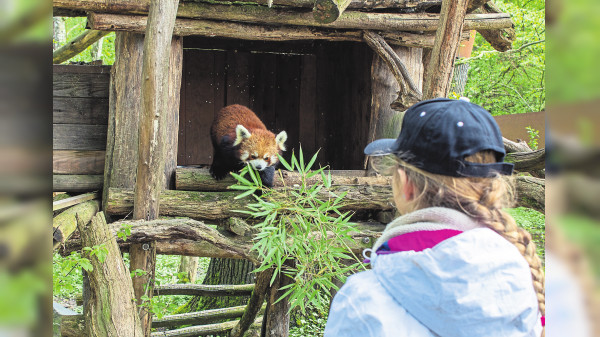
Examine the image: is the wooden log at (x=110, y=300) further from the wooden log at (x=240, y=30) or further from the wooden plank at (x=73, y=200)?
the wooden log at (x=240, y=30)

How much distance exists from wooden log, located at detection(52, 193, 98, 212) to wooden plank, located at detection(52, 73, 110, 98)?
2.90 feet

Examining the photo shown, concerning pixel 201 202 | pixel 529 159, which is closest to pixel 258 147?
pixel 201 202

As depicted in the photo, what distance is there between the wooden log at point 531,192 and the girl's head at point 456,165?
2.11 m

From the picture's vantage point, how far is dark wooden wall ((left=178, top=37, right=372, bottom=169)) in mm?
6691

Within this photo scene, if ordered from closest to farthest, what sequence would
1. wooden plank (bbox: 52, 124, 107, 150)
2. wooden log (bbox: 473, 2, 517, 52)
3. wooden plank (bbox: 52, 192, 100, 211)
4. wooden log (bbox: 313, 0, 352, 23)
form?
wooden log (bbox: 313, 0, 352, 23), wooden plank (bbox: 52, 192, 100, 211), wooden plank (bbox: 52, 124, 107, 150), wooden log (bbox: 473, 2, 517, 52)

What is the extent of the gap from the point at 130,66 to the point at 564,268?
4265 millimetres

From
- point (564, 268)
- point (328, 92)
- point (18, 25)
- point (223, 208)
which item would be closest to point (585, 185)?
point (564, 268)

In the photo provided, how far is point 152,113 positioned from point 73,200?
1163mm

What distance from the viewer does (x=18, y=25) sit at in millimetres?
351

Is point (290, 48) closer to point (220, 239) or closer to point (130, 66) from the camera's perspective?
point (130, 66)

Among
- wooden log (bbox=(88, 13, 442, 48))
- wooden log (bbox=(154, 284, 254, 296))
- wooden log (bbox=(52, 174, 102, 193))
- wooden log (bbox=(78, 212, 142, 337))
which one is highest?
wooden log (bbox=(88, 13, 442, 48))

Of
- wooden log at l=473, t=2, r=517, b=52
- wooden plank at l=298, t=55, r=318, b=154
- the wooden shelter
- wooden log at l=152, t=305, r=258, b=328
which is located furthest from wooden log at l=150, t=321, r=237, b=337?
wooden log at l=473, t=2, r=517, b=52

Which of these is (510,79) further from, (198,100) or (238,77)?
(198,100)

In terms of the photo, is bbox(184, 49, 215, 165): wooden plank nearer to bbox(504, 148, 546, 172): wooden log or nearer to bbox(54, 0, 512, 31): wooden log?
bbox(54, 0, 512, 31): wooden log
